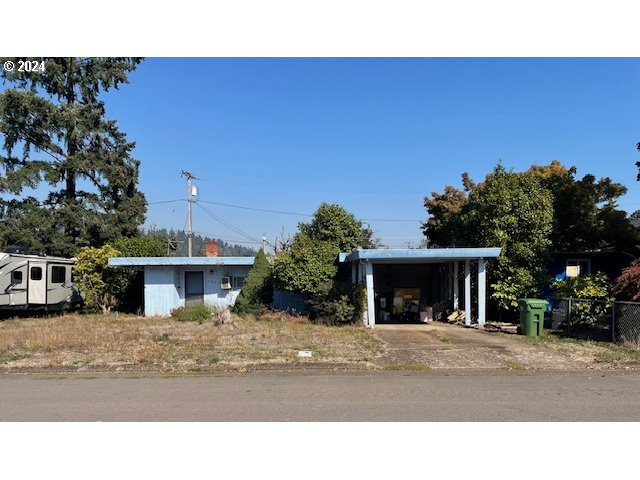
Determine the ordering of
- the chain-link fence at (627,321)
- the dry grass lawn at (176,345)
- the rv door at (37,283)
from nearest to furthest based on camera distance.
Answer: the dry grass lawn at (176,345)
the chain-link fence at (627,321)
the rv door at (37,283)

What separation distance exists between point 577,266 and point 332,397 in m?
16.0

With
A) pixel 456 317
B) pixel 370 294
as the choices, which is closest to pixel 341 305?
pixel 370 294

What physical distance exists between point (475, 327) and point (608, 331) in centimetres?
399

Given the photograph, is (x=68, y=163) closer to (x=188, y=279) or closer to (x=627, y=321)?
(x=188, y=279)

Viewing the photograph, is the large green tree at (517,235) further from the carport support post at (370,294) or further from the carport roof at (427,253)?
the carport support post at (370,294)

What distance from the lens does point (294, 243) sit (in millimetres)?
17797

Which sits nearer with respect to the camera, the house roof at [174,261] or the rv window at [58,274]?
the house roof at [174,261]

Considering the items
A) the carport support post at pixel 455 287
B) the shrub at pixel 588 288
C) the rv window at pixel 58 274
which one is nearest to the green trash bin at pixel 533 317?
the shrub at pixel 588 288

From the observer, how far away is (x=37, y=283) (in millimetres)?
19516

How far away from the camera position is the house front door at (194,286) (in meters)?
21.2

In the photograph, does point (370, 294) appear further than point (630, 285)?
Yes

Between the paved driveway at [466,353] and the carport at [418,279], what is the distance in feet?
7.10

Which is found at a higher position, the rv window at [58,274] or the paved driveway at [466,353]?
the rv window at [58,274]

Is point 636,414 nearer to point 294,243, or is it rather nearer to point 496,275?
point 496,275
